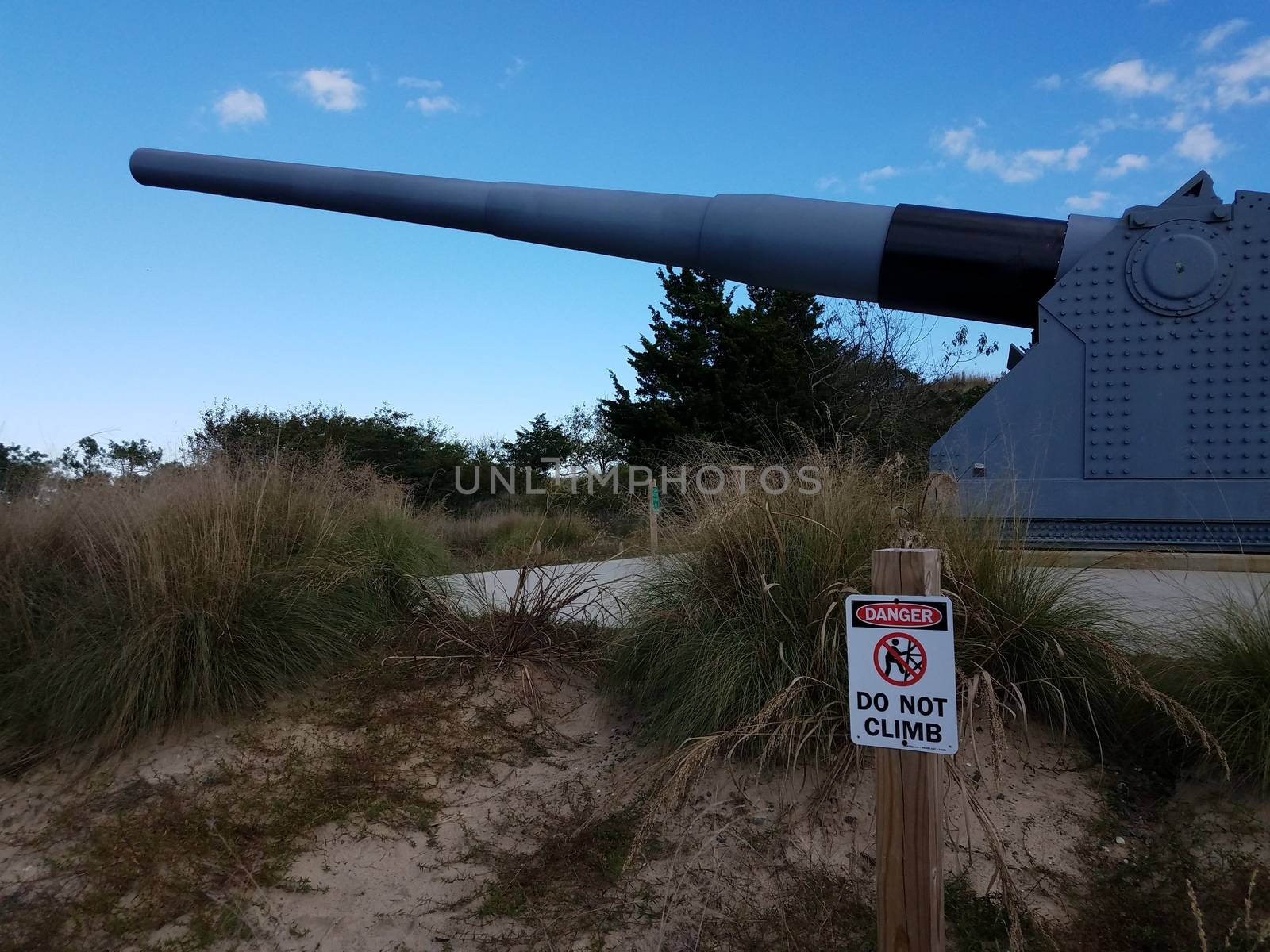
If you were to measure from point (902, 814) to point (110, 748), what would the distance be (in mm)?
3680

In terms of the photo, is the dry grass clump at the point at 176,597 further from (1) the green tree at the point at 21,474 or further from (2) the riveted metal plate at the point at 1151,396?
(2) the riveted metal plate at the point at 1151,396

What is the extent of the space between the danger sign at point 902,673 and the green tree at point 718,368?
1657 cm

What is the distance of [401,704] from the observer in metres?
4.51

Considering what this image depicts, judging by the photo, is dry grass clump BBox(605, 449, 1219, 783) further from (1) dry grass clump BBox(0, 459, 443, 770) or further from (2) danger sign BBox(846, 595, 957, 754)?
(1) dry grass clump BBox(0, 459, 443, 770)

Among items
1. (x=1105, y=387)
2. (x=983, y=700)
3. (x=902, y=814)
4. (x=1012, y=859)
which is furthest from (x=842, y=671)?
(x=1105, y=387)

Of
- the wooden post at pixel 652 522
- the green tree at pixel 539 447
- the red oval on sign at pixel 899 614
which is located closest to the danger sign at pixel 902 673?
the red oval on sign at pixel 899 614

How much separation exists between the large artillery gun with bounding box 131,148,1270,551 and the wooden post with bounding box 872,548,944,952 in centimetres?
225

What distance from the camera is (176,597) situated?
4402mm

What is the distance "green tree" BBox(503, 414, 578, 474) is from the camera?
23.9 meters

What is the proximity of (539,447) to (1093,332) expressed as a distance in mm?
20963

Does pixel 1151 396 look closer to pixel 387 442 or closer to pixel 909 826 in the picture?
pixel 909 826

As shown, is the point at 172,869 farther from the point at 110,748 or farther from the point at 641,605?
the point at 641,605

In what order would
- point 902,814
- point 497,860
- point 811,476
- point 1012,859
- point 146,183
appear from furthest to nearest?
point 146,183
point 811,476
point 497,860
point 1012,859
point 902,814

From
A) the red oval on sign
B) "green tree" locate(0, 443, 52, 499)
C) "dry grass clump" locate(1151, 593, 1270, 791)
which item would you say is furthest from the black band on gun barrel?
"green tree" locate(0, 443, 52, 499)
